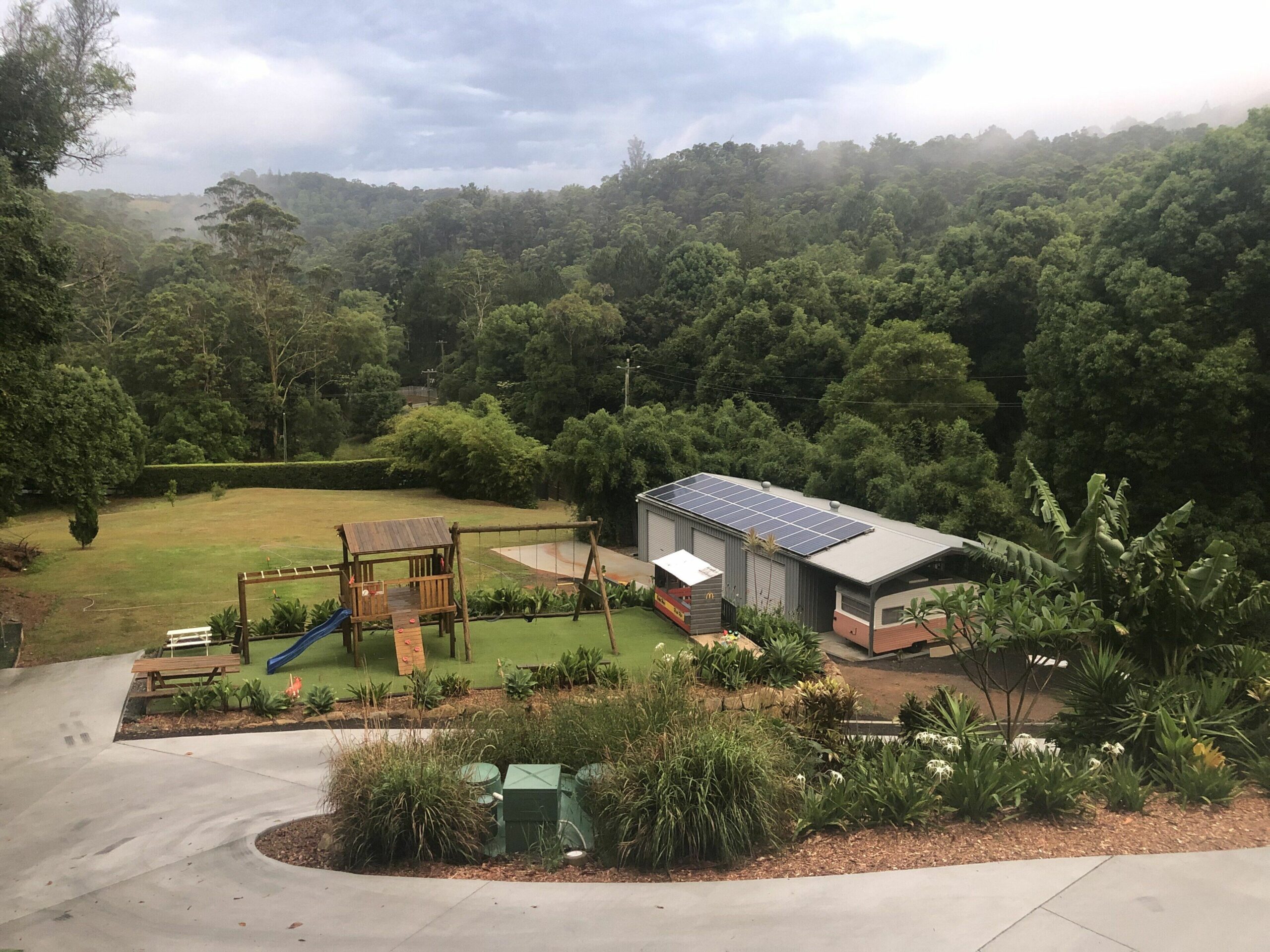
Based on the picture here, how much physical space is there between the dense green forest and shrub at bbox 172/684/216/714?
688cm

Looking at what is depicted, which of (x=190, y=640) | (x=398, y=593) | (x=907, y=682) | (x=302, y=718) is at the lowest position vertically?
(x=907, y=682)

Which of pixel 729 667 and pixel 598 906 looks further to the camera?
pixel 729 667

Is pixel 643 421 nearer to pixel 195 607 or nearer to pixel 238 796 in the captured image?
pixel 195 607

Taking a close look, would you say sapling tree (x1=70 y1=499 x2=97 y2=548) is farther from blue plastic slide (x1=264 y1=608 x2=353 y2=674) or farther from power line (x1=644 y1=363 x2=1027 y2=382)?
power line (x1=644 y1=363 x2=1027 y2=382)

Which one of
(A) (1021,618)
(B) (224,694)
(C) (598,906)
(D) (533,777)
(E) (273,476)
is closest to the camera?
(C) (598,906)

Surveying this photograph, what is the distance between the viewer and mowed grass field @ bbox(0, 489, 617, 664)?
57.1ft

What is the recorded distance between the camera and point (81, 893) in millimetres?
6398

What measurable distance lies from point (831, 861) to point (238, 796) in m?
6.34

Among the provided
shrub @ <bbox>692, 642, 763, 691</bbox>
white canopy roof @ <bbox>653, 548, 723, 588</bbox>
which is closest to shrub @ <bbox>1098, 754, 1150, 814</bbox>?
shrub @ <bbox>692, 642, 763, 691</bbox>

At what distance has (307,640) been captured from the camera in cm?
1393

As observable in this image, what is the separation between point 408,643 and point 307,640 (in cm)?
178

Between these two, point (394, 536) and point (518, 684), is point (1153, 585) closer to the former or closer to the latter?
point (518, 684)

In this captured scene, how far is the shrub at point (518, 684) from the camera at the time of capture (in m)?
12.1

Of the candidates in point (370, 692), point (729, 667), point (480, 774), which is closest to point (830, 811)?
point (480, 774)
